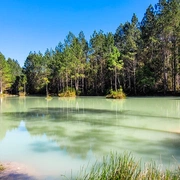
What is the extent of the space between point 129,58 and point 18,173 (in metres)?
35.8

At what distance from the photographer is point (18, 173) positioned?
5105 mm

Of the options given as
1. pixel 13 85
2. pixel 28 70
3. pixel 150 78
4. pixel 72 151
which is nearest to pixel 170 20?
pixel 150 78

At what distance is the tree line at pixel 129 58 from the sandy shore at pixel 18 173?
3195 cm

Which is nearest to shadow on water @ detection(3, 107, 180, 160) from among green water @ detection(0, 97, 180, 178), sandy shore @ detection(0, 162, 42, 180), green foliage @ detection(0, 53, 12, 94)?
green water @ detection(0, 97, 180, 178)

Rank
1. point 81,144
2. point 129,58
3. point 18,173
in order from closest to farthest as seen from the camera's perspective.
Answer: point 18,173
point 81,144
point 129,58

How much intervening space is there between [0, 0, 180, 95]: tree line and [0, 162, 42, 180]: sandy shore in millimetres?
31953

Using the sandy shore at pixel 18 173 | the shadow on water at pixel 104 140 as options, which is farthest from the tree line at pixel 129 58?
the sandy shore at pixel 18 173

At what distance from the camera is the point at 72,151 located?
22.2 ft

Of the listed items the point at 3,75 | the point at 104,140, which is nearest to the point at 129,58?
the point at 104,140

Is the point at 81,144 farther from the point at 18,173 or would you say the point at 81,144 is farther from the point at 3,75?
the point at 3,75

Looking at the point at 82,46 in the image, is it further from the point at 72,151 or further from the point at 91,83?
the point at 72,151

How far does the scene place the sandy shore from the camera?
477 centimetres

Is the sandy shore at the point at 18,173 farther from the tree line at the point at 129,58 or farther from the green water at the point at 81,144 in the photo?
the tree line at the point at 129,58

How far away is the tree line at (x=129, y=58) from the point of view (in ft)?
114
